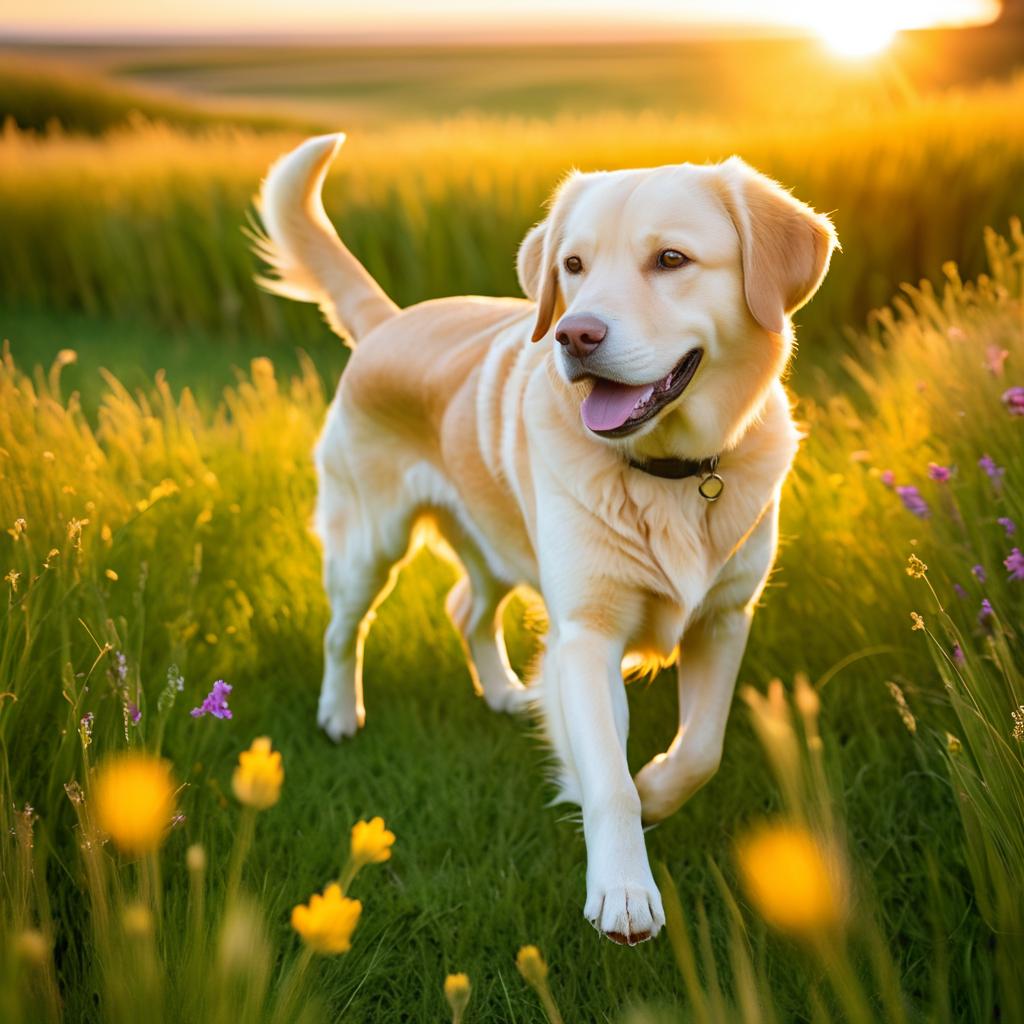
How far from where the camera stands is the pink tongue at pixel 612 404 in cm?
251

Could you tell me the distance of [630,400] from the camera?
8.25 ft

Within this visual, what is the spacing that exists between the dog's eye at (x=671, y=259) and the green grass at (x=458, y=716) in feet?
3.21

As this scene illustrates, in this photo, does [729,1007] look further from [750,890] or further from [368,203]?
[368,203]

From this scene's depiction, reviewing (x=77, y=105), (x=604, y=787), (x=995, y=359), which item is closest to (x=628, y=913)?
(x=604, y=787)

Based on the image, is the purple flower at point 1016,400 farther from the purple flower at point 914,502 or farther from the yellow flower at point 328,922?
the yellow flower at point 328,922

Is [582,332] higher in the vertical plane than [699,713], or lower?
higher

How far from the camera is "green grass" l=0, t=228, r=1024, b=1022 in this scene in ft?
7.79

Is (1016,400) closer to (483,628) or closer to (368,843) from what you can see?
(483,628)

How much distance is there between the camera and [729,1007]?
2090 mm

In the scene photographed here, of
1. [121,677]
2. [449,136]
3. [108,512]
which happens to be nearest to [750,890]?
[121,677]

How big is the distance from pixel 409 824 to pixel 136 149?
11.1 metres

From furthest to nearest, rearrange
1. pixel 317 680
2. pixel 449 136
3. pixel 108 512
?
pixel 449 136, pixel 317 680, pixel 108 512

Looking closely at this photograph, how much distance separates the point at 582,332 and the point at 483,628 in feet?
5.27

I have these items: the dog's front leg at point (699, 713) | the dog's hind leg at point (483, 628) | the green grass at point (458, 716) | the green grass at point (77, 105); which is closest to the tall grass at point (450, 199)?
the green grass at point (458, 716)
